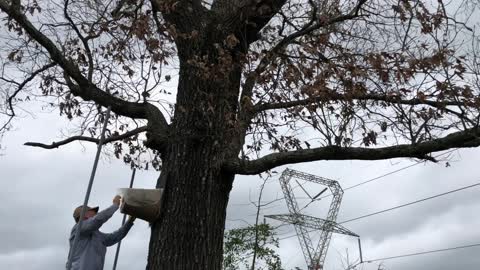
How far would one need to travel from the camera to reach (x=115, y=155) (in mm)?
7715

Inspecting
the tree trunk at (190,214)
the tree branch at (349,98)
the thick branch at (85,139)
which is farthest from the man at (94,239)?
the tree branch at (349,98)

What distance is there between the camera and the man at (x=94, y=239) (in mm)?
5637

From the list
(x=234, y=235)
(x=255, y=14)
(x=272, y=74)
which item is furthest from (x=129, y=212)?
(x=234, y=235)

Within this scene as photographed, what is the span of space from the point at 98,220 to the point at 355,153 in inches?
94.8

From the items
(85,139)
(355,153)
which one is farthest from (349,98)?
(85,139)

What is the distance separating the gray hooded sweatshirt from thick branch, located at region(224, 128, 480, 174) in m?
1.23

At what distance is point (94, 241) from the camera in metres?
5.88

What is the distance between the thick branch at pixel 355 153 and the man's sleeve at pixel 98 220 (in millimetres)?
1113

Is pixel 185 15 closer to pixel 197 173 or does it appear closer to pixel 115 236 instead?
pixel 197 173

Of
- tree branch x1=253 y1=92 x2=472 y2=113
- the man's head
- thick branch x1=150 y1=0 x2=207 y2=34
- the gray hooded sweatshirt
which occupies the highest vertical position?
thick branch x1=150 y1=0 x2=207 y2=34

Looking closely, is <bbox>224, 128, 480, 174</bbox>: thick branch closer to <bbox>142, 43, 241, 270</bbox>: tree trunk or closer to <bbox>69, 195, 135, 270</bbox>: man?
<bbox>142, 43, 241, 270</bbox>: tree trunk

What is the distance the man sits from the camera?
5.64 m

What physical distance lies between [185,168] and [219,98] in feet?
2.58

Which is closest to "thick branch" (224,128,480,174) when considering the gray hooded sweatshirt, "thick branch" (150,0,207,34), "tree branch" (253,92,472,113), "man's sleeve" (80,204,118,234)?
"tree branch" (253,92,472,113)
